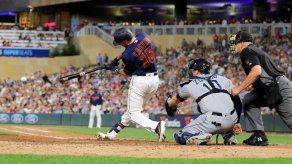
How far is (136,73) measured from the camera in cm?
1326

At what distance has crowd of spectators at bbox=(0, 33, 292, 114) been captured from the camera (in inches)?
1312

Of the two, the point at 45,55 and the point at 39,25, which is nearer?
the point at 45,55

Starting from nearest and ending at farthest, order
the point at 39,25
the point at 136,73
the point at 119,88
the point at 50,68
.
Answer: the point at 136,73, the point at 119,88, the point at 50,68, the point at 39,25

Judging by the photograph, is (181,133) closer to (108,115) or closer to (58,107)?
(108,115)

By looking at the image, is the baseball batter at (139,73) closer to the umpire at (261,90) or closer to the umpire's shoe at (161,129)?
the umpire's shoe at (161,129)

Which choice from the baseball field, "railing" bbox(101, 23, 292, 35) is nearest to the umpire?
the baseball field

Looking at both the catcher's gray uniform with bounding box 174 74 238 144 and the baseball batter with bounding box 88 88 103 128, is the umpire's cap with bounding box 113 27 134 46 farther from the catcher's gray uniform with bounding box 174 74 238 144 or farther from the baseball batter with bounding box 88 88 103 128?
the baseball batter with bounding box 88 88 103 128

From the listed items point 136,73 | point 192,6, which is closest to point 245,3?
point 192,6

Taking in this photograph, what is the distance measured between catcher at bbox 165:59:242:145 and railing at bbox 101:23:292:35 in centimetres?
2784

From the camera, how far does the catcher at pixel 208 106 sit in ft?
38.1

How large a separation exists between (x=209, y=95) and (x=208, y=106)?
0.17m

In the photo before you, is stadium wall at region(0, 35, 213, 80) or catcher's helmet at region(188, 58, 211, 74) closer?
catcher's helmet at region(188, 58, 211, 74)

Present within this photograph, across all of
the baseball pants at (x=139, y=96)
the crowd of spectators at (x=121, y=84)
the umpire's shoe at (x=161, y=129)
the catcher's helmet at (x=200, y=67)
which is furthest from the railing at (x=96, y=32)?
the catcher's helmet at (x=200, y=67)

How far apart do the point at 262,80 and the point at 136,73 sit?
2464mm
